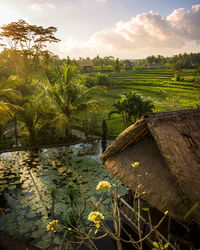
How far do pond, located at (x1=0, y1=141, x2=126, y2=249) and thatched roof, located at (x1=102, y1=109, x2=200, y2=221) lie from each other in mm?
1821

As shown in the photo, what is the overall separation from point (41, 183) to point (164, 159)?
14.1ft

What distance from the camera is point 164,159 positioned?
2930mm

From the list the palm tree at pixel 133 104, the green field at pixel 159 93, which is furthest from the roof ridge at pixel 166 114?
the green field at pixel 159 93

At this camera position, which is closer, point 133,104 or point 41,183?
point 41,183

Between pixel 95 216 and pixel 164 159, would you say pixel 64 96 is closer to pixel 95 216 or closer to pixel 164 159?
pixel 164 159

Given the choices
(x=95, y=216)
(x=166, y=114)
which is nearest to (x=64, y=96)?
(x=166, y=114)

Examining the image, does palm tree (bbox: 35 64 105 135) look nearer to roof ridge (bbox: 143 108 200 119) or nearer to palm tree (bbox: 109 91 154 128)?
palm tree (bbox: 109 91 154 128)

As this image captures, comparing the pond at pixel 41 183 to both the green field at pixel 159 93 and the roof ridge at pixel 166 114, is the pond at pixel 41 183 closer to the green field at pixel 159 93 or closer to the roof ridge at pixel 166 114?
the roof ridge at pixel 166 114

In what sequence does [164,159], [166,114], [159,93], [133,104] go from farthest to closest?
[159,93]
[133,104]
[166,114]
[164,159]

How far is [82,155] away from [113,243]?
14.3ft

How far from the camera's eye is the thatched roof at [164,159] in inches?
101

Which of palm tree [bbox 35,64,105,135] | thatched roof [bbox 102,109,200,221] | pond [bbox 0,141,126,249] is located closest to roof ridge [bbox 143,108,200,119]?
thatched roof [bbox 102,109,200,221]

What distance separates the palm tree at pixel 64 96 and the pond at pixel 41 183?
5.69 ft

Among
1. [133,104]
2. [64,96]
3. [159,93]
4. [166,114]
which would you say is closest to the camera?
[166,114]
